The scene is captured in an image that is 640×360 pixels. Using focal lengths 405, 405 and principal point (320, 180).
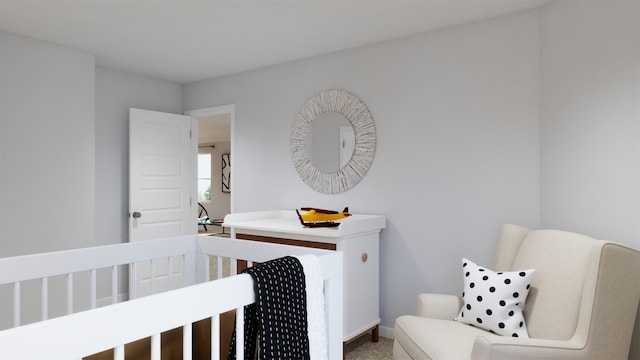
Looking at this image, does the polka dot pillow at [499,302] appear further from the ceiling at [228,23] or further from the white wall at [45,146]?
the white wall at [45,146]

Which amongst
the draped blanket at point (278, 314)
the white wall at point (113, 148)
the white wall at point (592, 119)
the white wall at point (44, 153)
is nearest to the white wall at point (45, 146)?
the white wall at point (44, 153)

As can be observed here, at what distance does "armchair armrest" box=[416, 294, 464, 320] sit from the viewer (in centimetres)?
226

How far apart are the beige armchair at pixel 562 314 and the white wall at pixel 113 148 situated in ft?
10.2

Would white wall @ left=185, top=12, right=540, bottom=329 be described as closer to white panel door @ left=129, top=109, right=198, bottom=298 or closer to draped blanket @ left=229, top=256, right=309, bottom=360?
white panel door @ left=129, top=109, right=198, bottom=298

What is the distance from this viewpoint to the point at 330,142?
3.48 metres

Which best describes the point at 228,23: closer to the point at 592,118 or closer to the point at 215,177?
the point at 592,118

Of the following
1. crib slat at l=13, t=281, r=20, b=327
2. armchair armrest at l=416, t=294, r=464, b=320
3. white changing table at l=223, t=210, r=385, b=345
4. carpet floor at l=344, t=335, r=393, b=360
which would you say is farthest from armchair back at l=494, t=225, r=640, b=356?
crib slat at l=13, t=281, r=20, b=327

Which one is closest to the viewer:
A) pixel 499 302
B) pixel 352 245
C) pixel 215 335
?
pixel 215 335

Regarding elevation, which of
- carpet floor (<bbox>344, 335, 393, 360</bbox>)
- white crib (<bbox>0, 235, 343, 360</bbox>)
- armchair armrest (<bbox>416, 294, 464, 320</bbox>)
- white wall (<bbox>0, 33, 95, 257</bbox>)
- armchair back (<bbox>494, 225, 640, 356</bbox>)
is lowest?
carpet floor (<bbox>344, 335, 393, 360</bbox>)

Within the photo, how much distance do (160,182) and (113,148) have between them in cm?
56

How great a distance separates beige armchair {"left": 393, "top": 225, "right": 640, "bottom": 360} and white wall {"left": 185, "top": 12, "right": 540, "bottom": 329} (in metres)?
0.57

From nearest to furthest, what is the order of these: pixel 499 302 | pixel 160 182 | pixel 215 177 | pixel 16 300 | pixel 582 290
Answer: pixel 16 300
pixel 582 290
pixel 499 302
pixel 160 182
pixel 215 177

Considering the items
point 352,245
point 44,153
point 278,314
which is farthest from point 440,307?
point 44,153

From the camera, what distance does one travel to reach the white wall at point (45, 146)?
3.04 meters
